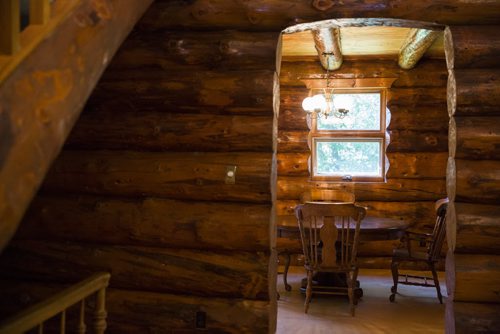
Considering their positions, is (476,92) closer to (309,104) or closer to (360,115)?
(309,104)

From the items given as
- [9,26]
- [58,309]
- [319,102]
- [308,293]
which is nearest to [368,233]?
[308,293]

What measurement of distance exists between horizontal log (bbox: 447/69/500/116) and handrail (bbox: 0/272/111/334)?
2.69m

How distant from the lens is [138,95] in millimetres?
3764

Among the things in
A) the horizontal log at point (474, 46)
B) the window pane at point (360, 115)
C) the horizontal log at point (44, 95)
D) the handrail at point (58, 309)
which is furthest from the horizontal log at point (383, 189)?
the horizontal log at point (44, 95)

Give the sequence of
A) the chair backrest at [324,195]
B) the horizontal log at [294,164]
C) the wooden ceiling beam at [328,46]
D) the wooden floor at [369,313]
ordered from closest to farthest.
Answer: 1. the wooden floor at [369,313]
2. the wooden ceiling beam at [328,46]
3. the chair backrest at [324,195]
4. the horizontal log at [294,164]

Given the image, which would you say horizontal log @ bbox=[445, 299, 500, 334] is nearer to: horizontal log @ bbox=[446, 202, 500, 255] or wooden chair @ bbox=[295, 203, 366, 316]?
horizontal log @ bbox=[446, 202, 500, 255]

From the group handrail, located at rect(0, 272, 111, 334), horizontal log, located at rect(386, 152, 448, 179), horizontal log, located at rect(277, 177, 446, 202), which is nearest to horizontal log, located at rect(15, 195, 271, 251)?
handrail, located at rect(0, 272, 111, 334)

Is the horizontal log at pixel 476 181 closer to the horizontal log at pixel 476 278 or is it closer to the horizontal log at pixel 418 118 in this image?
the horizontal log at pixel 476 278

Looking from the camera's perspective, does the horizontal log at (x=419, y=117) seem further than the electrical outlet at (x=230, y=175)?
Yes

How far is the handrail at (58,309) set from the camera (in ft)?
6.70

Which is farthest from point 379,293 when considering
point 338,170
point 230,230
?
point 230,230

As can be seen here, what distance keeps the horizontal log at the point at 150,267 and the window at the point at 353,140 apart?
12.1 feet

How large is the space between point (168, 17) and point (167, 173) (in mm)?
1195

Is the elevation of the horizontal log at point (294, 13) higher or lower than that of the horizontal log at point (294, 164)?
higher
